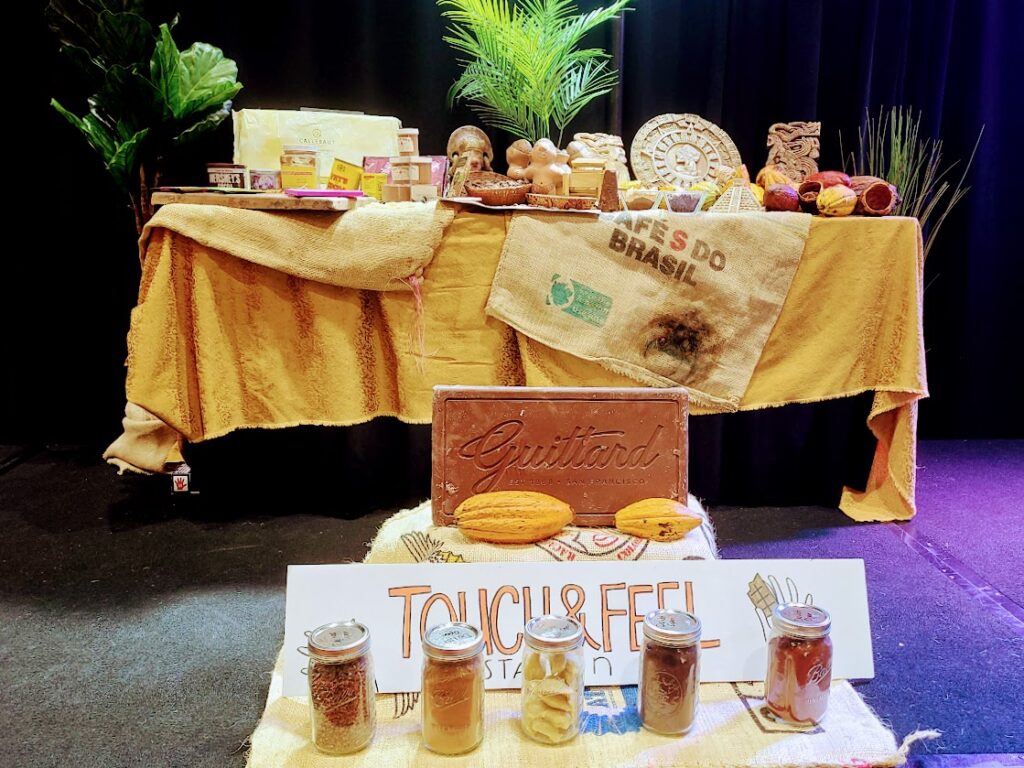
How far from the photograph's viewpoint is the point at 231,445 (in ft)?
7.66

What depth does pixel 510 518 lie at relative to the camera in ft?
4.00

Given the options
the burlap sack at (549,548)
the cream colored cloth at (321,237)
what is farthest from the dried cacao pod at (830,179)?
the burlap sack at (549,548)

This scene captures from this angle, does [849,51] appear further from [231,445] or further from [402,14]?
[231,445]

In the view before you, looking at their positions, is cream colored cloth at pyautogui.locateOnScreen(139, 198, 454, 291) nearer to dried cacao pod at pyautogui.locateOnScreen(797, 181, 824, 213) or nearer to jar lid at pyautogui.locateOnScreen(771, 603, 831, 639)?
dried cacao pod at pyautogui.locateOnScreen(797, 181, 824, 213)

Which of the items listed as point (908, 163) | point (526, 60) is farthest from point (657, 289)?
point (908, 163)

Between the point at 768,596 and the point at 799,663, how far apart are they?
14cm

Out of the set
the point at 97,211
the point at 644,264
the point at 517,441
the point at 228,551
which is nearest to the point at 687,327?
the point at 644,264

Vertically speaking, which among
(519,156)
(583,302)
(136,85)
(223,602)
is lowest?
(223,602)

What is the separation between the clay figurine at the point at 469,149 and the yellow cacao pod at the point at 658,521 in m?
1.15

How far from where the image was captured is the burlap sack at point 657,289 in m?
1.82

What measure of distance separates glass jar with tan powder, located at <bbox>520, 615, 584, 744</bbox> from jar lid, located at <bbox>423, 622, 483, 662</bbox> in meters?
0.07

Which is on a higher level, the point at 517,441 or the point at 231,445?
the point at 517,441

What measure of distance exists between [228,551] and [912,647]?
1.56 metres

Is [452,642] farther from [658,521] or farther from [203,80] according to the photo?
[203,80]
